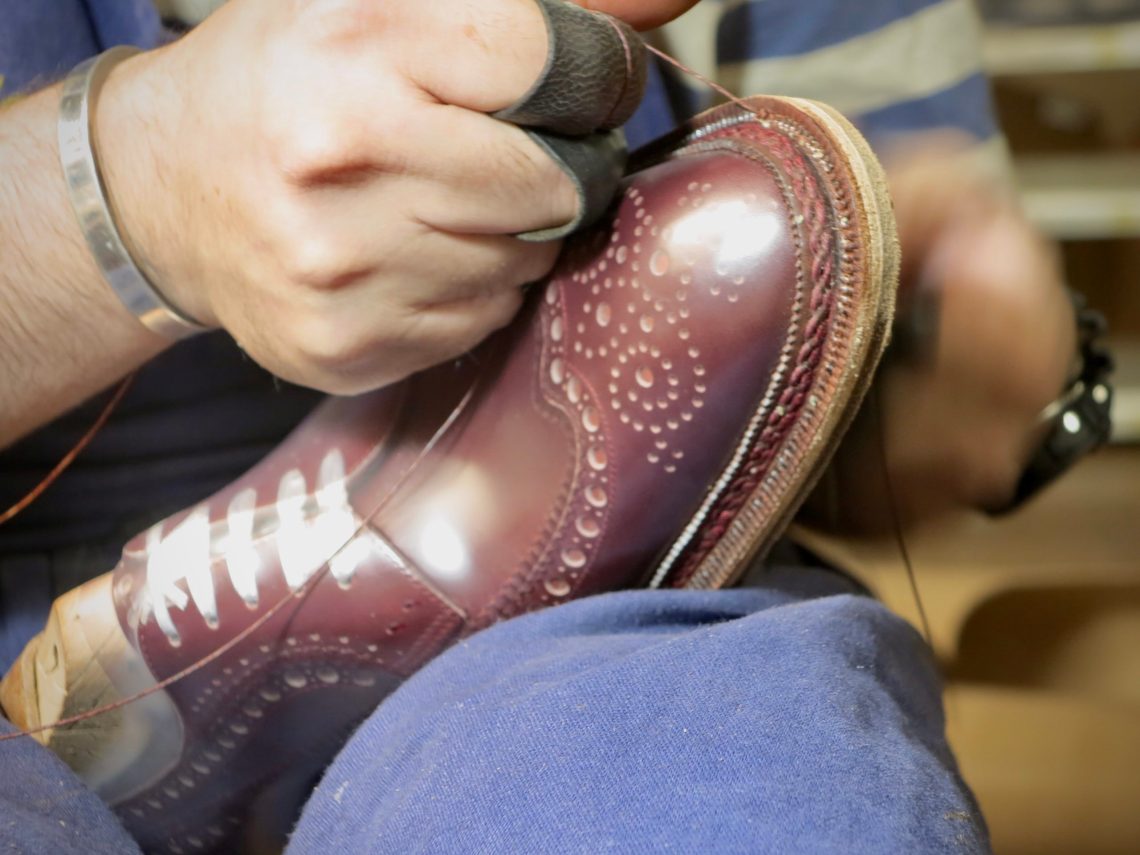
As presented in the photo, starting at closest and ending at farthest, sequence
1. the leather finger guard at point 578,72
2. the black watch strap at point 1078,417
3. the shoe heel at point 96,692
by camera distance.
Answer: the leather finger guard at point 578,72
the shoe heel at point 96,692
the black watch strap at point 1078,417

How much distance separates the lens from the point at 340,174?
0.31 meters

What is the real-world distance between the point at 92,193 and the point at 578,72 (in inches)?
8.0

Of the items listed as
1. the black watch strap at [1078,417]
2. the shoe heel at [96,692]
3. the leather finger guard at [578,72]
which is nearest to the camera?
the leather finger guard at [578,72]

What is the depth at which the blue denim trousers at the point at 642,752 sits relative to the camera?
307 millimetres

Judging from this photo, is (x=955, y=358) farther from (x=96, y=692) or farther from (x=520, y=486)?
(x=96, y=692)

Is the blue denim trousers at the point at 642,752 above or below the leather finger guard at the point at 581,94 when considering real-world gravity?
below

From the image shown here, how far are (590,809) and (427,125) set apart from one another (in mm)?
231

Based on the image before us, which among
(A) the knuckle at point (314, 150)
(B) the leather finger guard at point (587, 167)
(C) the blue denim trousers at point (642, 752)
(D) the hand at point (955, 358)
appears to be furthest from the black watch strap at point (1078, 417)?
(A) the knuckle at point (314, 150)

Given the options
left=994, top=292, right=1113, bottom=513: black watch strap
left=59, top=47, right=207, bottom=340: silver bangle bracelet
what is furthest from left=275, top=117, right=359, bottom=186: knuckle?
left=994, top=292, right=1113, bottom=513: black watch strap

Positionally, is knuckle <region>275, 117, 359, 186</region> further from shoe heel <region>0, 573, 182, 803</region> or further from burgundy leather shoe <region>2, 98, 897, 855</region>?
shoe heel <region>0, 573, 182, 803</region>

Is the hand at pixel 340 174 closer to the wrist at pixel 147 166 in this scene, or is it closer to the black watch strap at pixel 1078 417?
the wrist at pixel 147 166

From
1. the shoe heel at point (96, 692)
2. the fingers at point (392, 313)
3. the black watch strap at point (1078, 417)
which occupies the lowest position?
the black watch strap at point (1078, 417)

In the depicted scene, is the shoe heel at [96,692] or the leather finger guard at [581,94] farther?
the shoe heel at [96,692]

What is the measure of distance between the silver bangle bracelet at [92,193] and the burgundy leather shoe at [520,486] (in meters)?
0.12
